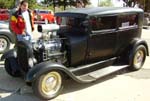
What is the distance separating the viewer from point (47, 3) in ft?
151

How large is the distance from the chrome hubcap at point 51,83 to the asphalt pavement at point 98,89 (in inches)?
7.0

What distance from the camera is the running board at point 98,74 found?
604cm

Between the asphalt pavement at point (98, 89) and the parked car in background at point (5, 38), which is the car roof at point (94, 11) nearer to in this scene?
the asphalt pavement at point (98, 89)

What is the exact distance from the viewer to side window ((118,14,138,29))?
271 inches

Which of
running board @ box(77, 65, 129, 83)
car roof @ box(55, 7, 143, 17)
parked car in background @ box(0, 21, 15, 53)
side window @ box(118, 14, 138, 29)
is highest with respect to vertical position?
car roof @ box(55, 7, 143, 17)

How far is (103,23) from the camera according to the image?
258 inches

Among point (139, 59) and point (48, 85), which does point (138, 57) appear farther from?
point (48, 85)

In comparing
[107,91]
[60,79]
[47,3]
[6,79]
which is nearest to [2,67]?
[6,79]

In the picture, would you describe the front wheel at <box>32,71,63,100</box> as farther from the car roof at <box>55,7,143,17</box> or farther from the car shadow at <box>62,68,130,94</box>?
the car roof at <box>55,7,143,17</box>

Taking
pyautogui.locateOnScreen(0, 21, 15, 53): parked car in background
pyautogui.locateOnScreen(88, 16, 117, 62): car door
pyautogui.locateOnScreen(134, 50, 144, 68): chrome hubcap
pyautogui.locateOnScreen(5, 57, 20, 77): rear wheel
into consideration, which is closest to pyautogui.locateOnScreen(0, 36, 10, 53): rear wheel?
pyautogui.locateOnScreen(0, 21, 15, 53): parked car in background

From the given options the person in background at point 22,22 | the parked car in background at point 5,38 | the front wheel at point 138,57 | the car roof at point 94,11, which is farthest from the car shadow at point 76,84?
the parked car in background at point 5,38

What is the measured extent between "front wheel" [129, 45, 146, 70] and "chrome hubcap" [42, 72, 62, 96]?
2180mm

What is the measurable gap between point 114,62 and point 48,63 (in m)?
2.05

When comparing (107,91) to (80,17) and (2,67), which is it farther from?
(2,67)
